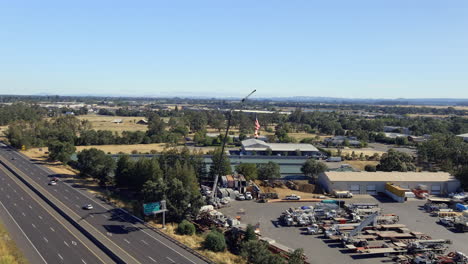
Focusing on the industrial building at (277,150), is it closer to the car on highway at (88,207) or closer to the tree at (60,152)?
the tree at (60,152)

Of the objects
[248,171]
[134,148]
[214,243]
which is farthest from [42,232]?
[134,148]

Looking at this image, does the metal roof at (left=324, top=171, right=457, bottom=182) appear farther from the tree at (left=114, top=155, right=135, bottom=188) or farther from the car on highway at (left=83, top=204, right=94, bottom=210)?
the car on highway at (left=83, top=204, right=94, bottom=210)

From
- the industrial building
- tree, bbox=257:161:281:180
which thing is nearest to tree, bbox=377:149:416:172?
tree, bbox=257:161:281:180

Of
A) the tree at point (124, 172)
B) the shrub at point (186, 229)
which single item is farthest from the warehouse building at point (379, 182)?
the tree at point (124, 172)

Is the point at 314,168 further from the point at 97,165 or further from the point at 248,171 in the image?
A: the point at 97,165

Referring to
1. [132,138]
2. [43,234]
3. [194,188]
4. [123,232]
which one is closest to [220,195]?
[194,188]

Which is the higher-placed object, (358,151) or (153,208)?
(153,208)

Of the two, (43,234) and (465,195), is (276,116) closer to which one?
(465,195)
